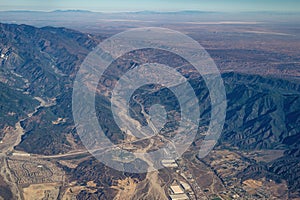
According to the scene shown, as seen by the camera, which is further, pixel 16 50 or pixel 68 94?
pixel 16 50

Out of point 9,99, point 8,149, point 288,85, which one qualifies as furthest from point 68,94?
point 288,85

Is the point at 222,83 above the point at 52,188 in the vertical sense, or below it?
above

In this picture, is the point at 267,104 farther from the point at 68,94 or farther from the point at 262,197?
the point at 68,94

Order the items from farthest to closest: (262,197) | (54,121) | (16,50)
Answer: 1. (16,50)
2. (54,121)
3. (262,197)

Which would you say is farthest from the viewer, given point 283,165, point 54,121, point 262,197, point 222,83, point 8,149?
point 222,83

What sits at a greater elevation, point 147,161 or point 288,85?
point 288,85

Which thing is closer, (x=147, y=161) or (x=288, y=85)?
(x=147, y=161)

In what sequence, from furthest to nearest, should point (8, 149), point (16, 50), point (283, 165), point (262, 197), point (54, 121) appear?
point (16, 50), point (54, 121), point (8, 149), point (283, 165), point (262, 197)

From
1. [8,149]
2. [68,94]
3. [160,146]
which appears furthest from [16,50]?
[160,146]

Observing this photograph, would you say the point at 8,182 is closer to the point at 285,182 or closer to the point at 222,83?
the point at 285,182
